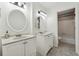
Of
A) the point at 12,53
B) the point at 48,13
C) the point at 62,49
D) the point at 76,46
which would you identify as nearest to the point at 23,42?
the point at 12,53

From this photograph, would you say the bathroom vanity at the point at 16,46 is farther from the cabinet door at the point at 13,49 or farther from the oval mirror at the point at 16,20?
the oval mirror at the point at 16,20

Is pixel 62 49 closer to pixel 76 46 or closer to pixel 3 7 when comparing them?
pixel 76 46

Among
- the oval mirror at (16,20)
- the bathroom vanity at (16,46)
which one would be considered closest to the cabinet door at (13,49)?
the bathroom vanity at (16,46)

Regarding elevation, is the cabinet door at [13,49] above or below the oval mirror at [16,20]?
below

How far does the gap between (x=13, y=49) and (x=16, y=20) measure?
71 centimetres

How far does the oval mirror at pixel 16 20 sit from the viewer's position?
140cm

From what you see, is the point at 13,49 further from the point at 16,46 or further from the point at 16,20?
the point at 16,20

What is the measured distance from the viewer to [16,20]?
1.46 metres

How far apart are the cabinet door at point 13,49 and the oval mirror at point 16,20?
52 centimetres

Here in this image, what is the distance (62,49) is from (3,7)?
1.87 m

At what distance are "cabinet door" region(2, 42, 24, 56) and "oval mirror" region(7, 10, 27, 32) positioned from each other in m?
0.52

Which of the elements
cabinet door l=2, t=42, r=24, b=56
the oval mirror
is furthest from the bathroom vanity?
the oval mirror

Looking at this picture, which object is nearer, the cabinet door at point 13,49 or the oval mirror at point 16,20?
the cabinet door at point 13,49

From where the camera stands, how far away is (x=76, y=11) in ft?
6.34
